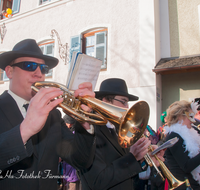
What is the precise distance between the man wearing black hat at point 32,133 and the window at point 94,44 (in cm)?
488

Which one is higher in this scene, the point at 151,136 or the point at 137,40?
the point at 137,40

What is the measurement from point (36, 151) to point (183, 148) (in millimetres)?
2401

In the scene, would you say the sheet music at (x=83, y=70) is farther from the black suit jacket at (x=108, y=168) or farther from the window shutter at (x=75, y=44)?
the window shutter at (x=75, y=44)

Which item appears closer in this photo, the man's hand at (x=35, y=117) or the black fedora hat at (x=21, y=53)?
the man's hand at (x=35, y=117)

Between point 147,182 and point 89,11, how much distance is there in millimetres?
6310

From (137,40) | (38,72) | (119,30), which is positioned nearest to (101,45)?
(119,30)

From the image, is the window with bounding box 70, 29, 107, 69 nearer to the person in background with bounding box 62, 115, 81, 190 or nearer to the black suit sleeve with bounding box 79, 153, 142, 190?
the person in background with bounding box 62, 115, 81, 190

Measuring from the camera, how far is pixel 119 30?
632 cm

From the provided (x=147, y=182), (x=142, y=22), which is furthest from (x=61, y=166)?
(x=142, y=22)

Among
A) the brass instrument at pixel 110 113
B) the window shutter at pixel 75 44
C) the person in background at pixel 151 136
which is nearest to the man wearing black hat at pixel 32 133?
the brass instrument at pixel 110 113

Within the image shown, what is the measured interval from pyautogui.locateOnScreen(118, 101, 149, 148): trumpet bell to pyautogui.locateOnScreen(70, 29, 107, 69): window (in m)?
4.98

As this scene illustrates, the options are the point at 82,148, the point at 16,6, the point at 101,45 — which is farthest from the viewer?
the point at 16,6

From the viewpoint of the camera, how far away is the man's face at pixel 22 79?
5.23ft

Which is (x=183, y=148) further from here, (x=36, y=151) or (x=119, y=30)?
(x=119, y=30)
